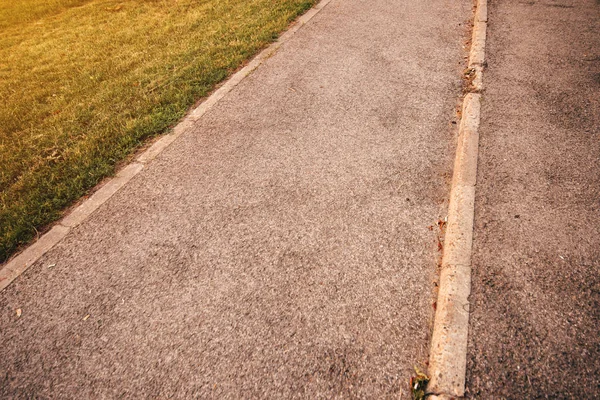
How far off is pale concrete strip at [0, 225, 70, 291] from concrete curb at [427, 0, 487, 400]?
345 centimetres

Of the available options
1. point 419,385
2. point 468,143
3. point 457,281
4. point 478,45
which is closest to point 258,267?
point 419,385

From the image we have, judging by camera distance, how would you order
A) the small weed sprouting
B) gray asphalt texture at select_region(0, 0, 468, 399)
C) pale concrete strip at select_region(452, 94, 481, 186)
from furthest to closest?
1. pale concrete strip at select_region(452, 94, 481, 186)
2. gray asphalt texture at select_region(0, 0, 468, 399)
3. the small weed sprouting

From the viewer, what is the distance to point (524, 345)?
7.50ft

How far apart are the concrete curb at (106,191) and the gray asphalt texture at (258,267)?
0.10 metres

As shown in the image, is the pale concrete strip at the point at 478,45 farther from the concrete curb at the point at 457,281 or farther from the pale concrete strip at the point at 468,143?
the concrete curb at the point at 457,281

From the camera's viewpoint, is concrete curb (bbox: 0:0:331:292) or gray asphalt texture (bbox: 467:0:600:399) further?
concrete curb (bbox: 0:0:331:292)

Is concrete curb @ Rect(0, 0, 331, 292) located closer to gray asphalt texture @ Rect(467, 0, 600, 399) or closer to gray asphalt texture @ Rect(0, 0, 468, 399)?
gray asphalt texture @ Rect(0, 0, 468, 399)

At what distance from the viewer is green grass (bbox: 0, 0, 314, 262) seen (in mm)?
4004

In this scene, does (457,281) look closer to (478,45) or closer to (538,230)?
(538,230)

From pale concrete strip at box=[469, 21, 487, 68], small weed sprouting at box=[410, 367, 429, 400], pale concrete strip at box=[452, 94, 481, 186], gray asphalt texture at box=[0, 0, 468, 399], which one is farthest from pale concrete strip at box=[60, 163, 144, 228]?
pale concrete strip at box=[469, 21, 487, 68]

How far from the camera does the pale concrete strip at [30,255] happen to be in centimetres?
310

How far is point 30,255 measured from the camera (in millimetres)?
3260

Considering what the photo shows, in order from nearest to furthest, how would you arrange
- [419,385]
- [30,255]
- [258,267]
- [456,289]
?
[419,385]
[456,289]
[258,267]
[30,255]

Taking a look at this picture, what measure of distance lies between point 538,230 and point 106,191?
14.1 feet
